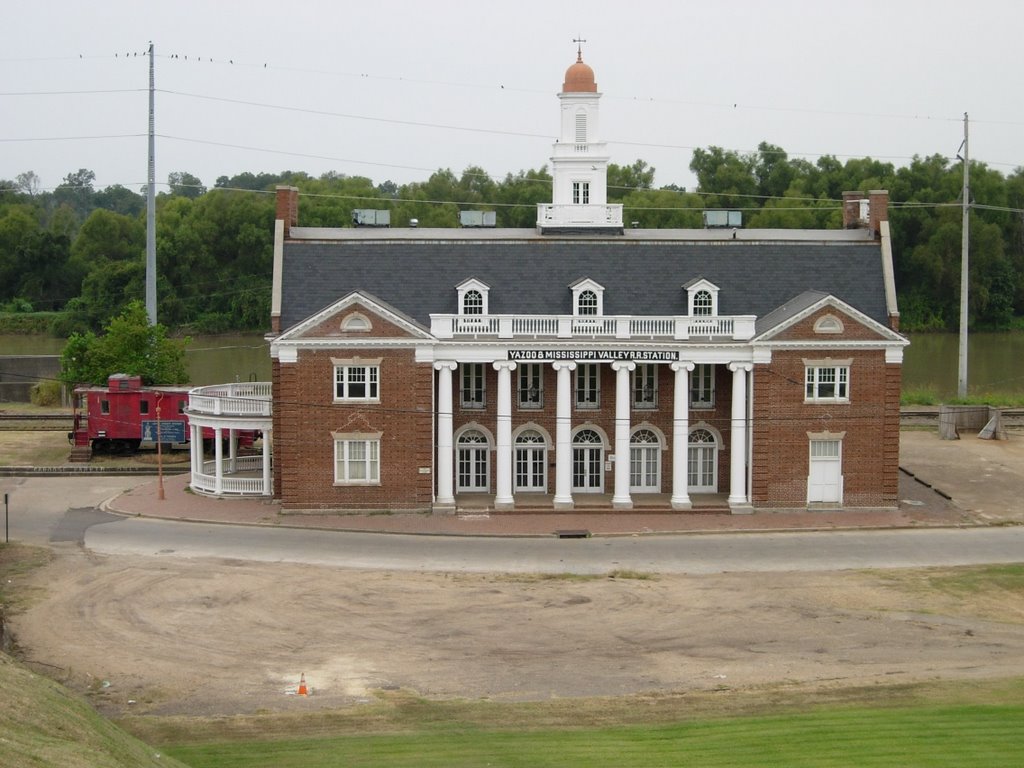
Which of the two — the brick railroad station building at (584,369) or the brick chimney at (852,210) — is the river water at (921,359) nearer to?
the brick chimney at (852,210)

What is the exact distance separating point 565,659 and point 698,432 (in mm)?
19781

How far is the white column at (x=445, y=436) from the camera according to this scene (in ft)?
154

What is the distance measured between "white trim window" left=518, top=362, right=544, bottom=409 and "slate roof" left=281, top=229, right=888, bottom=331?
200 centimetres

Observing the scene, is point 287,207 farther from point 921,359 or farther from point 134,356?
point 921,359

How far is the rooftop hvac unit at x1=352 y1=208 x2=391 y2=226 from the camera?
175ft

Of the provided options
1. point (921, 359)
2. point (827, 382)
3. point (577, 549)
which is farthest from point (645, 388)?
point (921, 359)

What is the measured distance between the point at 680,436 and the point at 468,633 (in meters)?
16.7

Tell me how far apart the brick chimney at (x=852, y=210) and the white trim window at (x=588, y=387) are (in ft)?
38.0

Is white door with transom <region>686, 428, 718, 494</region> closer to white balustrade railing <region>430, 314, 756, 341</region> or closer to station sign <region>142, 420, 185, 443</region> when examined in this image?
white balustrade railing <region>430, 314, 756, 341</region>

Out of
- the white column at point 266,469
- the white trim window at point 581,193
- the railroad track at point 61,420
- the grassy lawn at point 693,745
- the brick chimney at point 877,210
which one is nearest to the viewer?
the grassy lawn at point 693,745

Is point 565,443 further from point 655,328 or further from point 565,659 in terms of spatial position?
point 565,659

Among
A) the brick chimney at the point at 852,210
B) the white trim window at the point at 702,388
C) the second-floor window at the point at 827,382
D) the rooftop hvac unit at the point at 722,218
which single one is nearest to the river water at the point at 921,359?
the brick chimney at the point at 852,210

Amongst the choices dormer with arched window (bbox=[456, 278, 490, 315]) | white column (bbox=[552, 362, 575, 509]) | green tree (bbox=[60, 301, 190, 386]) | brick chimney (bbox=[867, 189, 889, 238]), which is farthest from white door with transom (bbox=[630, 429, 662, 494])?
green tree (bbox=[60, 301, 190, 386])

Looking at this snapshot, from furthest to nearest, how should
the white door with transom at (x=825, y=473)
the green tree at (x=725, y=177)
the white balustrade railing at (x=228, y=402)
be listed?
the green tree at (x=725, y=177) → the white balustrade railing at (x=228, y=402) → the white door with transom at (x=825, y=473)
